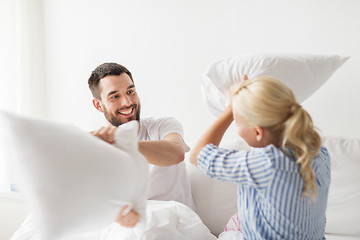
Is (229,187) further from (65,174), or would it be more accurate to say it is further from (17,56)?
(17,56)

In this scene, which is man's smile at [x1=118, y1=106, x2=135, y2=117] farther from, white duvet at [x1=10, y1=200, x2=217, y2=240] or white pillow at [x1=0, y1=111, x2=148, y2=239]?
white pillow at [x1=0, y1=111, x2=148, y2=239]

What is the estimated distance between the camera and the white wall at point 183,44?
6.68 ft

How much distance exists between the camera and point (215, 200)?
1982mm

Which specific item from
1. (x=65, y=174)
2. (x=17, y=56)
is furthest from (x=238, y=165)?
(x=17, y=56)

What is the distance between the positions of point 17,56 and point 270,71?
6.60 ft

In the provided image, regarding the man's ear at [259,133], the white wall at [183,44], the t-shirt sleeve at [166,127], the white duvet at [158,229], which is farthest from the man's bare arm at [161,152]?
the white wall at [183,44]

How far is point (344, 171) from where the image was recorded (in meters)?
1.82

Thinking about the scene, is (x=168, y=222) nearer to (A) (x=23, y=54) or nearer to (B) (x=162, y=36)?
(B) (x=162, y=36)

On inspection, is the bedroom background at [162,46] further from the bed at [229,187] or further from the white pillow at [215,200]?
the white pillow at [215,200]

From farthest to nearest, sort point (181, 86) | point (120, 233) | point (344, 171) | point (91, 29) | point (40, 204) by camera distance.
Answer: point (91, 29) < point (181, 86) < point (344, 171) < point (120, 233) < point (40, 204)

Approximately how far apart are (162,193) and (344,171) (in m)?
0.85

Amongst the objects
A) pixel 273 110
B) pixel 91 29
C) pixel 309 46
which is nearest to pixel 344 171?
pixel 309 46

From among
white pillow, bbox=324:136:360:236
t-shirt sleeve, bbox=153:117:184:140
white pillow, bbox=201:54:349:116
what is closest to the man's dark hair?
t-shirt sleeve, bbox=153:117:184:140

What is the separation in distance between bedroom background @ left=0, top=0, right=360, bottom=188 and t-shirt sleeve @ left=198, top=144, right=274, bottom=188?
3.61ft
